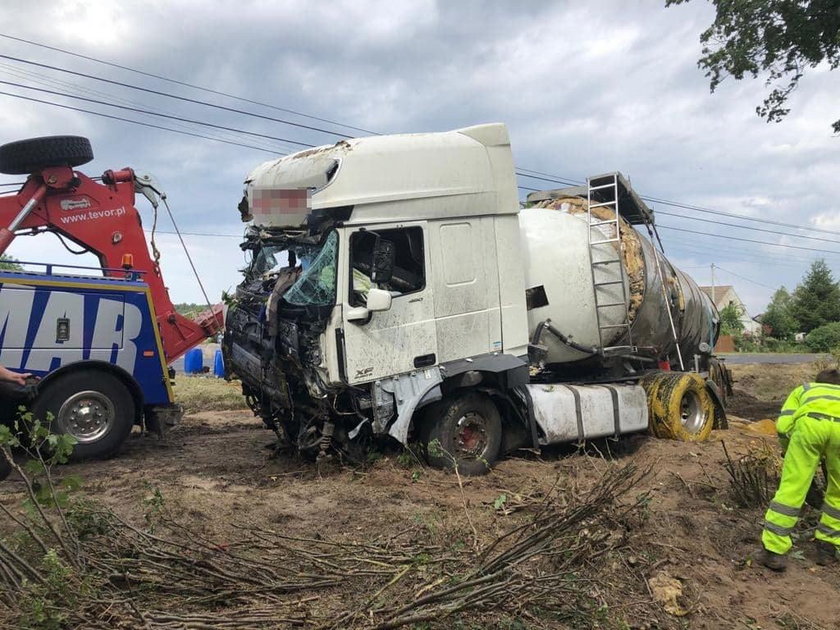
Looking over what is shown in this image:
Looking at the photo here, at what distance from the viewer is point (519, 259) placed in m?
6.42

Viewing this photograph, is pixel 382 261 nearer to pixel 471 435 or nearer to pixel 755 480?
pixel 471 435

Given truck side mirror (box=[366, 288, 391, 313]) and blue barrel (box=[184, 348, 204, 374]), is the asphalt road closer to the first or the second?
blue barrel (box=[184, 348, 204, 374])

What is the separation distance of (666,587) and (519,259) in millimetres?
3624

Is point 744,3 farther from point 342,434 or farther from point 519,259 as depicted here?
point 342,434

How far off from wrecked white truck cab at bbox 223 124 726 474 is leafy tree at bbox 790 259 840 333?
120 feet

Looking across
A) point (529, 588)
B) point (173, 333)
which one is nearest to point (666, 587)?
point (529, 588)

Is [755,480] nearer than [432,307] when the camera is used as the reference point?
Yes

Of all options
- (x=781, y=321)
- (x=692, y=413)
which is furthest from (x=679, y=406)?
(x=781, y=321)

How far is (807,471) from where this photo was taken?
4066 millimetres

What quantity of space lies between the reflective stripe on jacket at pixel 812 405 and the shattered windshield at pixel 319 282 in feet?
11.4

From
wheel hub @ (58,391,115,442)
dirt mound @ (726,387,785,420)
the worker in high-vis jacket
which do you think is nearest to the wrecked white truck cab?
wheel hub @ (58,391,115,442)

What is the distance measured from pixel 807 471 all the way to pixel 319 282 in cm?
380

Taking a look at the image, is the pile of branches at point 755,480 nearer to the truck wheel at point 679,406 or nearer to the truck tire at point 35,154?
the truck wheel at point 679,406

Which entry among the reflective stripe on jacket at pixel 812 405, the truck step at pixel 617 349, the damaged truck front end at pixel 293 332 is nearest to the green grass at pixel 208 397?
the damaged truck front end at pixel 293 332
